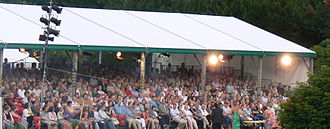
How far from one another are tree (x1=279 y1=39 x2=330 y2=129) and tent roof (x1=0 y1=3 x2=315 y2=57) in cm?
660

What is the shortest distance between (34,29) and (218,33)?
8232mm

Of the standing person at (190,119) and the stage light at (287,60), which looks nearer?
the standing person at (190,119)

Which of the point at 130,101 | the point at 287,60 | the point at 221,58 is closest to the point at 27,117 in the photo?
the point at 130,101

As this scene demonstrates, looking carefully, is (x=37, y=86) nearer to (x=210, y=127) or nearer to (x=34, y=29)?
(x=34, y=29)

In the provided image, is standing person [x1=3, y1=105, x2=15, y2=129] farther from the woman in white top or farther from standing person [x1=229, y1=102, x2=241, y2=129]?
standing person [x1=229, y1=102, x2=241, y2=129]

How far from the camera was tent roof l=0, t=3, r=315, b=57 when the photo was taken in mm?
19531

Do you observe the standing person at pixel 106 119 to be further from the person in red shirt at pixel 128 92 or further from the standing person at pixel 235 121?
the standing person at pixel 235 121

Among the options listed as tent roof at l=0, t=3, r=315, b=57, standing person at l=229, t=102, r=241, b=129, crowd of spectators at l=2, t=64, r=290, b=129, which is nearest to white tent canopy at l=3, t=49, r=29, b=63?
tent roof at l=0, t=3, r=315, b=57

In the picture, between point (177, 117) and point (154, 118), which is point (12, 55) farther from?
point (177, 117)

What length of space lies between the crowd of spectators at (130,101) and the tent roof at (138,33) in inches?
53.6

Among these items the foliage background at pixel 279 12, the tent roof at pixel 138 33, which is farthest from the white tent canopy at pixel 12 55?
the foliage background at pixel 279 12

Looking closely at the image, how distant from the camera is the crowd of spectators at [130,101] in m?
16.9

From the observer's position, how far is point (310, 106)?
48.7 feet

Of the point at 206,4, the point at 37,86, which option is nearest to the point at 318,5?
the point at 206,4
